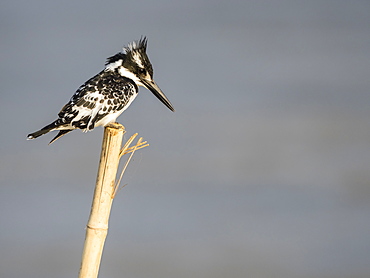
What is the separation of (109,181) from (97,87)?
0.98 metres

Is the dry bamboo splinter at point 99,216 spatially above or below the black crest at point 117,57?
below

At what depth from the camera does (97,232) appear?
2.19 meters

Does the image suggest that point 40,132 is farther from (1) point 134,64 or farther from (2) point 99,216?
(1) point 134,64

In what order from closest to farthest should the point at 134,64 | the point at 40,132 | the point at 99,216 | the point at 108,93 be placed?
the point at 99,216, the point at 40,132, the point at 108,93, the point at 134,64

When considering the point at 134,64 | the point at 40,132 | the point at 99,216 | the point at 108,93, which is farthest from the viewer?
the point at 134,64

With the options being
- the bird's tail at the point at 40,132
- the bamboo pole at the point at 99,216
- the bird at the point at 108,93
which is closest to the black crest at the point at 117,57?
the bird at the point at 108,93

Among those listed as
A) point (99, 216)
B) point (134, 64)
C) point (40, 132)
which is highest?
point (134, 64)

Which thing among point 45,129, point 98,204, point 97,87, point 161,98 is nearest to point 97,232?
point 98,204

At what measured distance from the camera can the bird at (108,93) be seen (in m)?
2.86

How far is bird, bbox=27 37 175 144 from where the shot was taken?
2.86 m

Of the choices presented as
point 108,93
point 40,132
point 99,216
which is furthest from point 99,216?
point 108,93

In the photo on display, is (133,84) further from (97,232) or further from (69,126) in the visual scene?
(97,232)

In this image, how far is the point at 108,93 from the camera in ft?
9.88

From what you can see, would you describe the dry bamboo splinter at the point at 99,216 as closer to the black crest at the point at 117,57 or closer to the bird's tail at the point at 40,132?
the bird's tail at the point at 40,132
